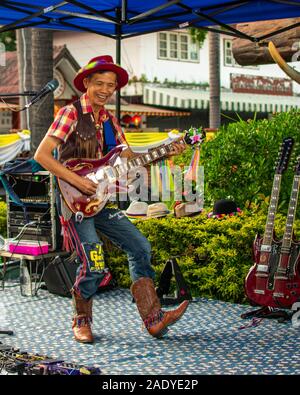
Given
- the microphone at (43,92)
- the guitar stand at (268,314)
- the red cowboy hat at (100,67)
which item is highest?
the red cowboy hat at (100,67)

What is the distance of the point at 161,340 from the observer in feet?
19.4

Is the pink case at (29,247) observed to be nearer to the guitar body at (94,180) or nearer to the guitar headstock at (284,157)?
the guitar body at (94,180)

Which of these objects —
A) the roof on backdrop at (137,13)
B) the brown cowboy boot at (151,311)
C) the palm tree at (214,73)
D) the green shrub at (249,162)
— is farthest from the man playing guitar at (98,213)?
the palm tree at (214,73)

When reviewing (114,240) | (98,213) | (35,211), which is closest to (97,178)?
(98,213)

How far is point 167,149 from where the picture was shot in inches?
225

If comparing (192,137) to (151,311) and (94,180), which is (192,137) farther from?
(151,311)

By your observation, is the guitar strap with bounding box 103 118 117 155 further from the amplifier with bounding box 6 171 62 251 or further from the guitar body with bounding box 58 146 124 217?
the amplifier with bounding box 6 171 62 251

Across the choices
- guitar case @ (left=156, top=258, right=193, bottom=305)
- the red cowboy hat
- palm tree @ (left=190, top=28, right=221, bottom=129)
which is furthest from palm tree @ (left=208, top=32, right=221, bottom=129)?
the red cowboy hat

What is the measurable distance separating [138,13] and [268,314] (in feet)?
12.3

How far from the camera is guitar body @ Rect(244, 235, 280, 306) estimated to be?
20.9 ft

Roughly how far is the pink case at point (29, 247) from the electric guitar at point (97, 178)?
1.68 m

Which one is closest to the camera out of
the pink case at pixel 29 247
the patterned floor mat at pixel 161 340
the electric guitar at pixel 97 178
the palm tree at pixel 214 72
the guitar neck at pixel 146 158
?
the patterned floor mat at pixel 161 340

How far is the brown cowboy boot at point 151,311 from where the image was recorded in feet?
19.4

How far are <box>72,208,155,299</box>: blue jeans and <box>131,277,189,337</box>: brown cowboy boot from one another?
0.08m
